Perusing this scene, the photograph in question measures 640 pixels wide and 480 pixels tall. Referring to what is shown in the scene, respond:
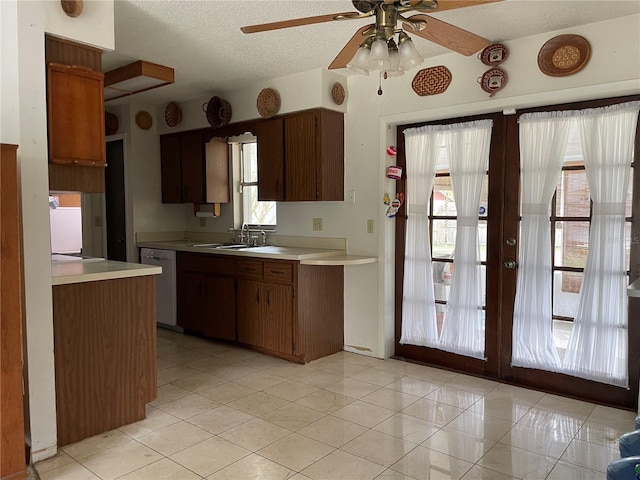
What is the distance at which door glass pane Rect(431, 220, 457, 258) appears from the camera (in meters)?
3.71

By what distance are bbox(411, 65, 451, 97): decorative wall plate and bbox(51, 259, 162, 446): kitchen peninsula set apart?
226 cm

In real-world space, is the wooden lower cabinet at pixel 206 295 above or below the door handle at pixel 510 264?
below

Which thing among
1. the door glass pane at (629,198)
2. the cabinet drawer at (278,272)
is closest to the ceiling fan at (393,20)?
the door glass pane at (629,198)

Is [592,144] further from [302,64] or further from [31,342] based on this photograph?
[31,342]

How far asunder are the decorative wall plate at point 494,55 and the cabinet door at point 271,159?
171 cm

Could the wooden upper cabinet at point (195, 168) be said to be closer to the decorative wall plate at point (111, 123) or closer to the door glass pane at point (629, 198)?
the decorative wall plate at point (111, 123)

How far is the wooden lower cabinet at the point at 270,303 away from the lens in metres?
3.84

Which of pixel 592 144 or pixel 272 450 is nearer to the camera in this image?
pixel 272 450

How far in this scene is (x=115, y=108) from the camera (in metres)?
5.19

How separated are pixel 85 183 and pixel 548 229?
2831 millimetres

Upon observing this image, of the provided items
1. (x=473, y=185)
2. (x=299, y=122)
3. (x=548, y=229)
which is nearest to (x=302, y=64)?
(x=299, y=122)

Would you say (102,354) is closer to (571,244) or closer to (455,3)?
(455,3)

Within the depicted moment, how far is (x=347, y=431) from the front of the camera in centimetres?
271

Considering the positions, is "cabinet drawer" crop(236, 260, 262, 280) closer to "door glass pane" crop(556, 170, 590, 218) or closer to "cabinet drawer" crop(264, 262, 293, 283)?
"cabinet drawer" crop(264, 262, 293, 283)
